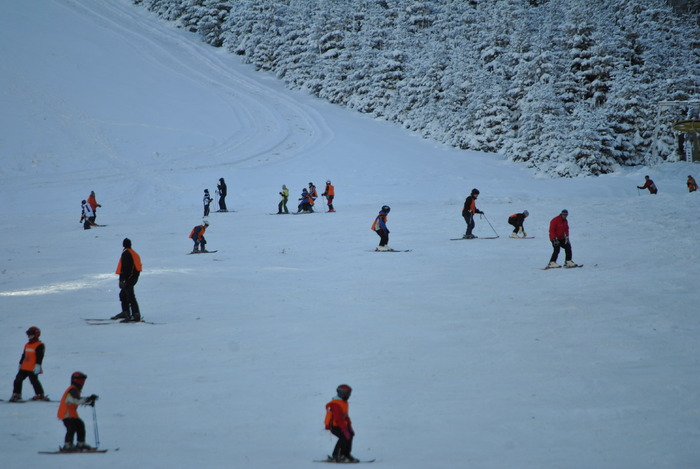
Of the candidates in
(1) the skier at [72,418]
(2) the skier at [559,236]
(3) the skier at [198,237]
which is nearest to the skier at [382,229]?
(2) the skier at [559,236]

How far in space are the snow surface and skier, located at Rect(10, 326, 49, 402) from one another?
0.26m

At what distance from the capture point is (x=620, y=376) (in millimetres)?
7770

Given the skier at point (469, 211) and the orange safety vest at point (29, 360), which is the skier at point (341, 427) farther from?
the skier at point (469, 211)

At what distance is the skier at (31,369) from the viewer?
751 centimetres

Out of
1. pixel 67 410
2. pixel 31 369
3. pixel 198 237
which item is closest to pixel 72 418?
pixel 67 410

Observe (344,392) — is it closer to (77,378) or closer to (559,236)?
(77,378)

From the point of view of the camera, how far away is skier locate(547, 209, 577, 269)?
14.7m

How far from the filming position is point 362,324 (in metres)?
10.7

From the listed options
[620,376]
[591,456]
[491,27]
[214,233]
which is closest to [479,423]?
[591,456]

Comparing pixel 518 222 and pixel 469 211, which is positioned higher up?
pixel 469 211

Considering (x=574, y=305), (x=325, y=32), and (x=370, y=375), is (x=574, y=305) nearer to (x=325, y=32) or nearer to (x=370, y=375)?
(x=370, y=375)

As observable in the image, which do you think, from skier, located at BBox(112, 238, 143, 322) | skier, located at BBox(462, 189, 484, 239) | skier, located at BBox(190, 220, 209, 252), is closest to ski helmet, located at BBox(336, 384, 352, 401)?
skier, located at BBox(112, 238, 143, 322)

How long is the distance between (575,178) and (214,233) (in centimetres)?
2167

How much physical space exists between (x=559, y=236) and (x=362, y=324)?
6398mm
